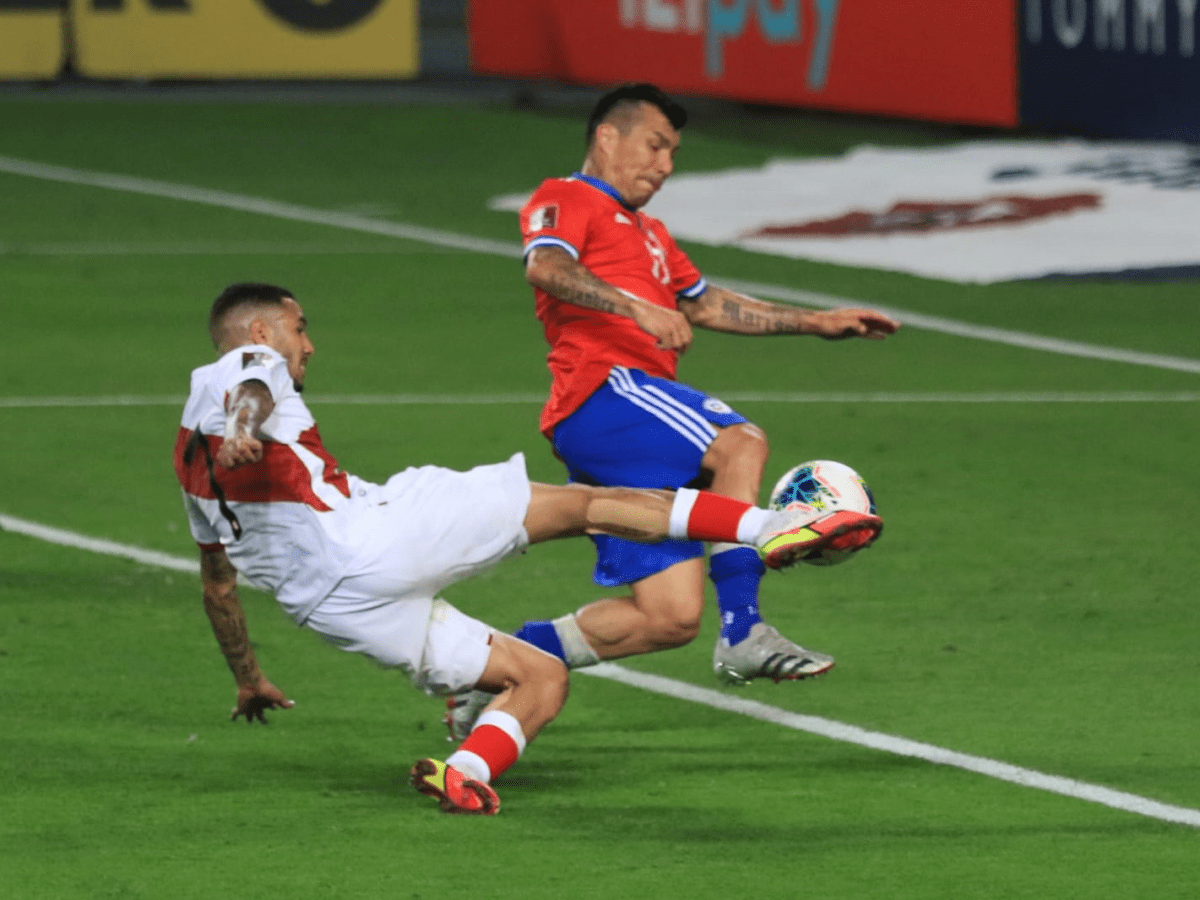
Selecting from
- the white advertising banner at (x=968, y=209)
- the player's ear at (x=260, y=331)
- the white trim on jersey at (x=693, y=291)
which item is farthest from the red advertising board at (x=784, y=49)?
the player's ear at (x=260, y=331)

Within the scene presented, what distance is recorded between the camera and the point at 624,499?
6.55m

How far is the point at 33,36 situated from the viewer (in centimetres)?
2828

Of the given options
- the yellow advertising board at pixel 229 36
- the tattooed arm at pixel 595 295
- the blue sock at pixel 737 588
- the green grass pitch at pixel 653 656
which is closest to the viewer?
the green grass pitch at pixel 653 656

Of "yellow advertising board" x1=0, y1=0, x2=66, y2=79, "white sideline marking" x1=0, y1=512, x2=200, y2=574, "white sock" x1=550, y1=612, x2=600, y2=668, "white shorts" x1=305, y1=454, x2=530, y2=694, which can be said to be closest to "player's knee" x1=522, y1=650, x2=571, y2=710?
"white shorts" x1=305, y1=454, x2=530, y2=694

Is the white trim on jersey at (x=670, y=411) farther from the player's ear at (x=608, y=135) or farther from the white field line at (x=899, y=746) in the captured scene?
the white field line at (x=899, y=746)

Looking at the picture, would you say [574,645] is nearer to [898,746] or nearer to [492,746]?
[492,746]

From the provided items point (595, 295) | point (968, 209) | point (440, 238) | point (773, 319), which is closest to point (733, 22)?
point (968, 209)

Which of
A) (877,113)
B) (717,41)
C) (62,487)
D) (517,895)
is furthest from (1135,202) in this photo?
(517,895)

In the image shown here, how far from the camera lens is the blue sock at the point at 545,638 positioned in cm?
717

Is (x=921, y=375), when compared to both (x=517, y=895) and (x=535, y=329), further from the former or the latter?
(x=517, y=895)

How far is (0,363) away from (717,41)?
12.7 metres

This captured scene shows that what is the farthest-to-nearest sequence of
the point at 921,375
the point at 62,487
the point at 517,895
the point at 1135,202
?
the point at 1135,202 → the point at 921,375 → the point at 62,487 → the point at 517,895

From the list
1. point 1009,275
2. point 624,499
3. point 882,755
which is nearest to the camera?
point 624,499

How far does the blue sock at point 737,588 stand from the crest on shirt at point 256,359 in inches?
57.5
